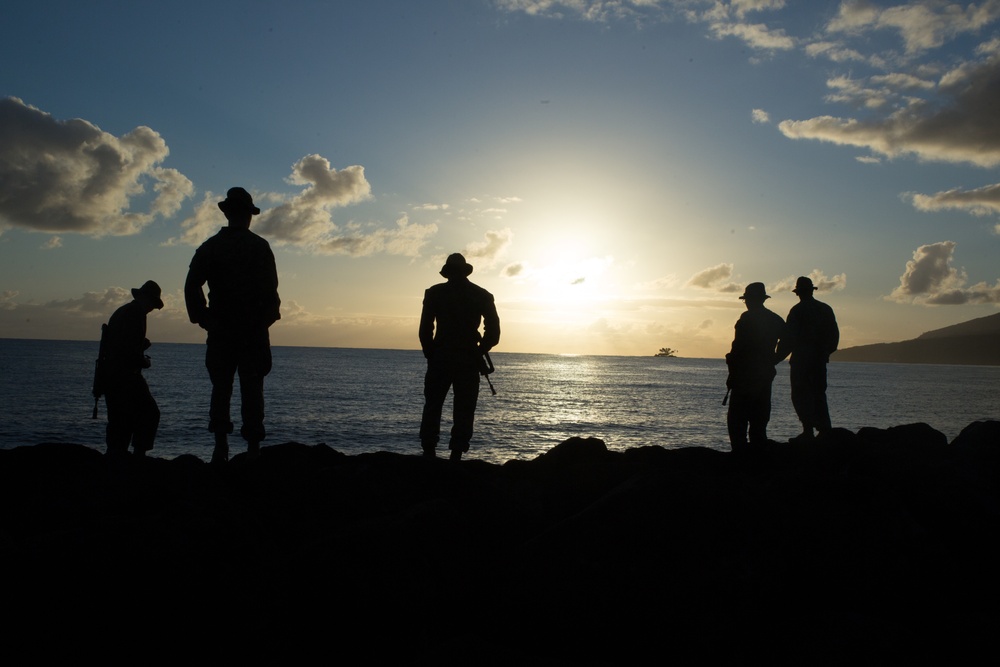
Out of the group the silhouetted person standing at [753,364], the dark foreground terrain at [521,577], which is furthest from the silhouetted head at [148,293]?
the silhouetted person standing at [753,364]

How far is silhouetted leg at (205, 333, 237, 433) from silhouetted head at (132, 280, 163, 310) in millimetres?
1592

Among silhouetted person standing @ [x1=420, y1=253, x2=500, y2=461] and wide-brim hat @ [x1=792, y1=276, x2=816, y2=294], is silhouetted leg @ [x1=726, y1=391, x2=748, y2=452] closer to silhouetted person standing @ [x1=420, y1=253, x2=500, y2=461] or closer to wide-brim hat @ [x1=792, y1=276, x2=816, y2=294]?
wide-brim hat @ [x1=792, y1=276, x2=816, y2=294]

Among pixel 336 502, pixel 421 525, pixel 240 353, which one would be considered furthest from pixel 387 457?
pixel 421 525

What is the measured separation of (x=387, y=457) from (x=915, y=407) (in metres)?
50.2

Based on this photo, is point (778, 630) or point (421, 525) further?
point (421, 525)

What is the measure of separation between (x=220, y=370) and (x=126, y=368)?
1779 mm

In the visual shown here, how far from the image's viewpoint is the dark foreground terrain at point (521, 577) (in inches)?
137

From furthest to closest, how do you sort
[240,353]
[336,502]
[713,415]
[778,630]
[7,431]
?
1. [713,415]
2. [7,431]
3. [240,353]
4. [336,502]
5. [778,630]

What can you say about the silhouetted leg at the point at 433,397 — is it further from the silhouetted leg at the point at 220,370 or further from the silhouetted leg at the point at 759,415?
the silhouetted leg at the point at 759,415

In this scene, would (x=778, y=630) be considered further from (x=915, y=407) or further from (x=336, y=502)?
(x=915, y=407)

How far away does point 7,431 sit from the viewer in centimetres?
2548

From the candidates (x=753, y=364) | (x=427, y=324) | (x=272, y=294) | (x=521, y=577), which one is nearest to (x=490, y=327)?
(x=427, y=324)

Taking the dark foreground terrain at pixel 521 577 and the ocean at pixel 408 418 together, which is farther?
the ocean at pixel 408 418

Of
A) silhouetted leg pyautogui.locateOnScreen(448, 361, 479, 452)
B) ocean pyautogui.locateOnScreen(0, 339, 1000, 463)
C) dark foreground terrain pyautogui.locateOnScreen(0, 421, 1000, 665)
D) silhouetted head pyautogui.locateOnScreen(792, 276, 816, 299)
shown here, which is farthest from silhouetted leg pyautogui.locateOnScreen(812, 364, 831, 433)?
ocean pyautogui.locateOnScreen(0, 339, 1000, 463)
